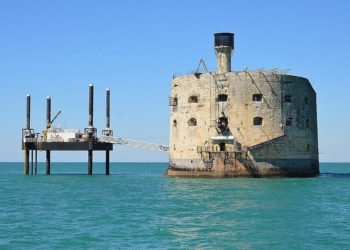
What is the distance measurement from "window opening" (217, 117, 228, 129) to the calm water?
25.6 ft

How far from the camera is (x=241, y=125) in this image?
42.6 m

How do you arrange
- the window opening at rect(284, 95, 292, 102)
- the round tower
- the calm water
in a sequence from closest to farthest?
1. the calm water
2. the window opening at rect(284, 95, 292, 102)
3. the round tower

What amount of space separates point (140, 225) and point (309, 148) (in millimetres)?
27277

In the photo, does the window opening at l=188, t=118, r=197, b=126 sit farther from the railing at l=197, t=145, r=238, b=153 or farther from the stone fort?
the railing at l=197, t=145, r=238, b=153

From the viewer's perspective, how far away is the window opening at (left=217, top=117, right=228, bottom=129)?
140 ft

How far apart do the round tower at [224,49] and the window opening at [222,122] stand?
4.60 meters

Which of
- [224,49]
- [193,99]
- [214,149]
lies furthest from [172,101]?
[224,49]

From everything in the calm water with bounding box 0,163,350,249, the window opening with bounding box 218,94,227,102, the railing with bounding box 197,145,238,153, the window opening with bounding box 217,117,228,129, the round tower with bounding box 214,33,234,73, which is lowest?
the calm water with bounding box 0,163,350,249

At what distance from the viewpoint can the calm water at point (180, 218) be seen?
1795cm

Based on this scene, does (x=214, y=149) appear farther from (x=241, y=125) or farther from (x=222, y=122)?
(x=241, y=125)

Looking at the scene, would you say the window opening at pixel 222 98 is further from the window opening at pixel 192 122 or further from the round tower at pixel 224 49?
the round tower at pixel 224 49

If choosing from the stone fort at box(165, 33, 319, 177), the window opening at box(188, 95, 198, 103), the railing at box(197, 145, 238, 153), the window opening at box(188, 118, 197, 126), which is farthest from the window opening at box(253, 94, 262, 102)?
the window opening at box(188, 118, 197, 126)

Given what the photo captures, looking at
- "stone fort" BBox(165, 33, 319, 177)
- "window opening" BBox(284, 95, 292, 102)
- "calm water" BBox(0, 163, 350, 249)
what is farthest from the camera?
"window opening" BBox(284, 95, 292, 102)

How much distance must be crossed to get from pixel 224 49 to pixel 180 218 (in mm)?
25612
